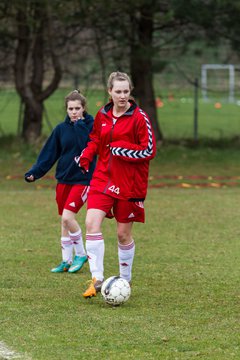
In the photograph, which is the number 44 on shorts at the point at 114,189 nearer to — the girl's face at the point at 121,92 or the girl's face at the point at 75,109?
the girl's face at the point at 121,92

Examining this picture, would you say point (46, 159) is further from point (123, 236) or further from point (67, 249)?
point (123, 236)

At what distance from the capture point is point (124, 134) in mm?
7914

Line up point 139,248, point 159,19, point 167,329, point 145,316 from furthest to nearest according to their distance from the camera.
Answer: point 159,19, point 139,248, point 145,316, point 167,329

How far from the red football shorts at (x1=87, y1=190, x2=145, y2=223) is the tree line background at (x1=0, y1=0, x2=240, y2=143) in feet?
37.3

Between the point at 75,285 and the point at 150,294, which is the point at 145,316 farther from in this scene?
the point at 75,285

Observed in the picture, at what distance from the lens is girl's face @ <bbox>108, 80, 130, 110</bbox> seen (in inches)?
310

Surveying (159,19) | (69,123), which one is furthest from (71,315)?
(159,19)

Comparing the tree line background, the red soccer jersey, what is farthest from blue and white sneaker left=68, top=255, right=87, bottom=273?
the tree line background

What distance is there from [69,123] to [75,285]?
1721mm

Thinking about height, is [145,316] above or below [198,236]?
above

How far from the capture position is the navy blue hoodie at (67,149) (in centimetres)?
927

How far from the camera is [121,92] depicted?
311 inches

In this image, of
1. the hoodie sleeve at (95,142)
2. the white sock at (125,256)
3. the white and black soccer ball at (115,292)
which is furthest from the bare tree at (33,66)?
the white and black soccer ball at (115,292)

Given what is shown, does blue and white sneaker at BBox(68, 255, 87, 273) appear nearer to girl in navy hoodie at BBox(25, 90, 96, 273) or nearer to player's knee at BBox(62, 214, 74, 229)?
girl in navy hoodie at BBox(25, 90, 96, 273)
